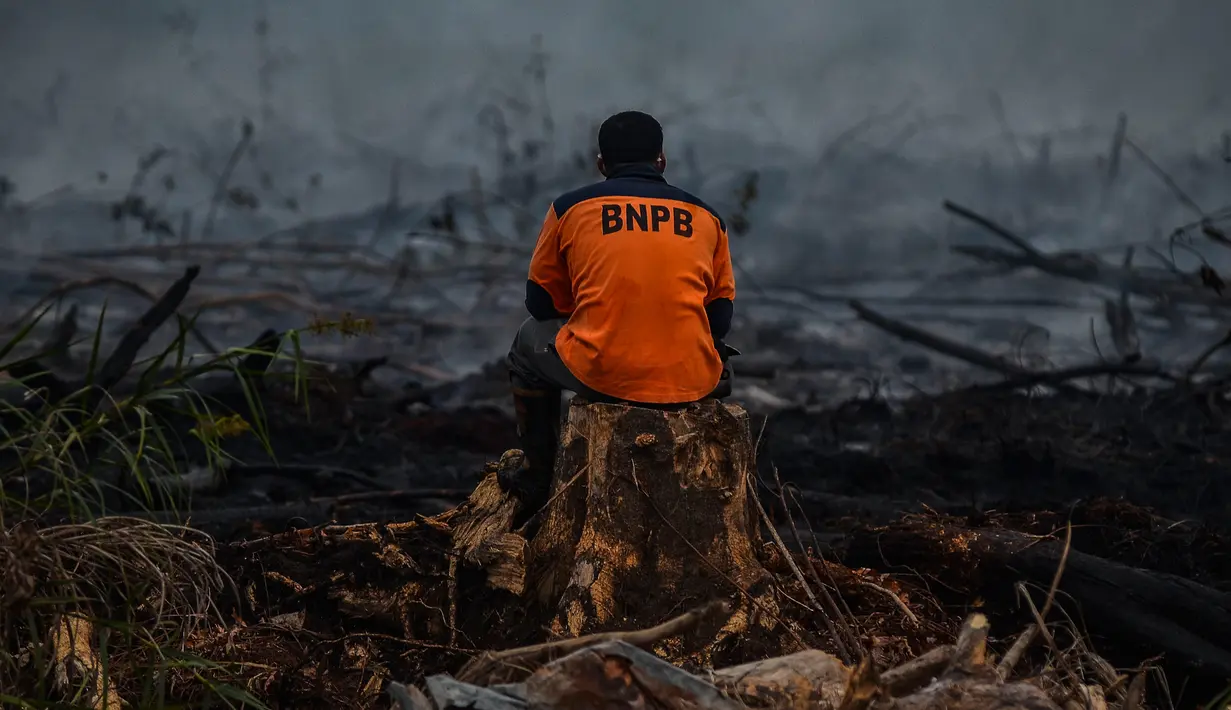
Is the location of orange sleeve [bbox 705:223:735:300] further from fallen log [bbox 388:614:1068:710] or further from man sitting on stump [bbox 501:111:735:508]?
fallen log [bbox 388:614:1068:710]

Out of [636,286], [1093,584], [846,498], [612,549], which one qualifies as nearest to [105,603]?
[612,549]

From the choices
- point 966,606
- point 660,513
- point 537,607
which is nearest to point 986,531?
point 966,606

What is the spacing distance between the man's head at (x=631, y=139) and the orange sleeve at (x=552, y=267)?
0.83ft

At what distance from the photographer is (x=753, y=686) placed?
7.05 feet

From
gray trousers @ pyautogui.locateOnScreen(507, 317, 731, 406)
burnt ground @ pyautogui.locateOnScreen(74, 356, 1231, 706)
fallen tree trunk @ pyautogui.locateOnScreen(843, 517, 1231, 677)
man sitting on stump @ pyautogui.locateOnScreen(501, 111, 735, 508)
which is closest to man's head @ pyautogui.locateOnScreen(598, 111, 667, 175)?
man sitting on stump @ pyautogui.locateOnScreen(501, 111, 735, 508)

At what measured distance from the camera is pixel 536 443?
11.5 feet

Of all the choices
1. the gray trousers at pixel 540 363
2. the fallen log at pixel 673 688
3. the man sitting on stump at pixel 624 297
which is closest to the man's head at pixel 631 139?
the man sitting on stump at pixel 624 297

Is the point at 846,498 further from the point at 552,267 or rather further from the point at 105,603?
the point at 105,603

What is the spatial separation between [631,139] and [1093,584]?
1802 mm

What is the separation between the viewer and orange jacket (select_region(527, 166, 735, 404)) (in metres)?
3.15

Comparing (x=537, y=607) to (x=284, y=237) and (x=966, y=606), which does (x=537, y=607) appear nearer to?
(x=966, y=606)

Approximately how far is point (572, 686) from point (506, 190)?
44.2 ft

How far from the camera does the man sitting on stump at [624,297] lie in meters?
3.16

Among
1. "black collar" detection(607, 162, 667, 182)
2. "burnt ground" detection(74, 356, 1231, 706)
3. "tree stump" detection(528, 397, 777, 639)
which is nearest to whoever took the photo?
"tree stump" detection(528, 397, 777, 639)
